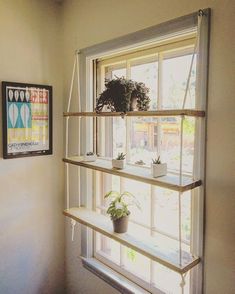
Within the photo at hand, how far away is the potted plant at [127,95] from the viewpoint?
1.43 meters

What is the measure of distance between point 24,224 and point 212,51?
1.58 metres

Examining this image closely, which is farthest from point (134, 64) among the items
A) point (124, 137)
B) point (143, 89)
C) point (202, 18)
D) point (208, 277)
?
point (208, 277)

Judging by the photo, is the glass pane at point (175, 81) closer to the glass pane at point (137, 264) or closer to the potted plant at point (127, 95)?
the potted plant at point (127, 95)

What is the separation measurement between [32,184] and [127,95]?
977mm

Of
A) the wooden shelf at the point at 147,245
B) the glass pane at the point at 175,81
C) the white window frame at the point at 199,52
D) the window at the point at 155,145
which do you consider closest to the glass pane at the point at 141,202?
the window at the point at 155,145

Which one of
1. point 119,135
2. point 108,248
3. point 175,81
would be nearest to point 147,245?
point 108,248

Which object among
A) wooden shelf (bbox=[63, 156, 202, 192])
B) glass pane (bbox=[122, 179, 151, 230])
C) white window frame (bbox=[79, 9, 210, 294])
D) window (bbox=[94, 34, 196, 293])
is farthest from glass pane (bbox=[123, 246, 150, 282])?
wooden shelf (bbox=[63, 156, 202, 192])

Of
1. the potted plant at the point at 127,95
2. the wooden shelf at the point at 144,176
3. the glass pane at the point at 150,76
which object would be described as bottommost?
the wooden shelf at the point at 144,176

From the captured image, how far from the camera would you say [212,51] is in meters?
1.18

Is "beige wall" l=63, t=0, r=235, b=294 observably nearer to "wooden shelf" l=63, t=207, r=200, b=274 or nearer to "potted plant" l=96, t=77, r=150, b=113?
"wooden shelf" l=63, t=207, r=200, b=274

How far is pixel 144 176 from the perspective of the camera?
1.33 meters

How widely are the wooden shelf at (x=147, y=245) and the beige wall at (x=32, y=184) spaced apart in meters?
0.30

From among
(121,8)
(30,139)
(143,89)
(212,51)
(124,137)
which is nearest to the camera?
(212,51)

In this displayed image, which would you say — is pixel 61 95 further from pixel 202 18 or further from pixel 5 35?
pixel 202 18
